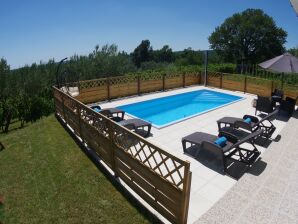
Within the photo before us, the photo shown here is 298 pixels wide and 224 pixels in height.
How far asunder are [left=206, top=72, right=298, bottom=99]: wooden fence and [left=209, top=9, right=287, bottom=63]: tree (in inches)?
1171

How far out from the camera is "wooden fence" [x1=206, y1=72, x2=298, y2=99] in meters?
13.3

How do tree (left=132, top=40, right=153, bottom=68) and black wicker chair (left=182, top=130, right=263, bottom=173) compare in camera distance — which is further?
tree (left=132, top=40, right=153, bottom=68)

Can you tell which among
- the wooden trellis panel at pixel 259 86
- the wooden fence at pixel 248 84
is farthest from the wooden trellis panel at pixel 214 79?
the wooden trellis panel at pixel 259 86

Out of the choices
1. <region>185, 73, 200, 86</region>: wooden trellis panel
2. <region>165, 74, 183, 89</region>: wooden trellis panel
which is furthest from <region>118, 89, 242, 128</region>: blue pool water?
<region>185, 73, 200, 86</region>: wooden trellis panel

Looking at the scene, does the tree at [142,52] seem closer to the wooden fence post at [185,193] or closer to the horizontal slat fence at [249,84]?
the horizontal slat fence at [249,84]

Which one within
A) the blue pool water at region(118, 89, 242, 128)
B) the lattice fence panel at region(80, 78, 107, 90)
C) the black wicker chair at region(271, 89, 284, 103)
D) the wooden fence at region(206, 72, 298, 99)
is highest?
the lattice fence panel at region(80, 78, 107, 90)

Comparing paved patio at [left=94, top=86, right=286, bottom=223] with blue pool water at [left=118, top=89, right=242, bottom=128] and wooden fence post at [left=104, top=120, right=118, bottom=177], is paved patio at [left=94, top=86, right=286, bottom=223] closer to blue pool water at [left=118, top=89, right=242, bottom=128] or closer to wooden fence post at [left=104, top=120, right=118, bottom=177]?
blue pool water at [left=118, top=89, right=242, bottom=128]

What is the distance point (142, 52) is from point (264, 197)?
65091 millimetres

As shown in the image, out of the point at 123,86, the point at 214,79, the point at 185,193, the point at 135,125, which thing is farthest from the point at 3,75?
the point at 185,193

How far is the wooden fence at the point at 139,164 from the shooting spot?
3885mm

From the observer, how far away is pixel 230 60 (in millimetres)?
45406

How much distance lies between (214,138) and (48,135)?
625cm

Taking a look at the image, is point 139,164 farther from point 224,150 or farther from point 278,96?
point 278,96

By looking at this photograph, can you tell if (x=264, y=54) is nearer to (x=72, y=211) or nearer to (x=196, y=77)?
(x=196, y=77)
